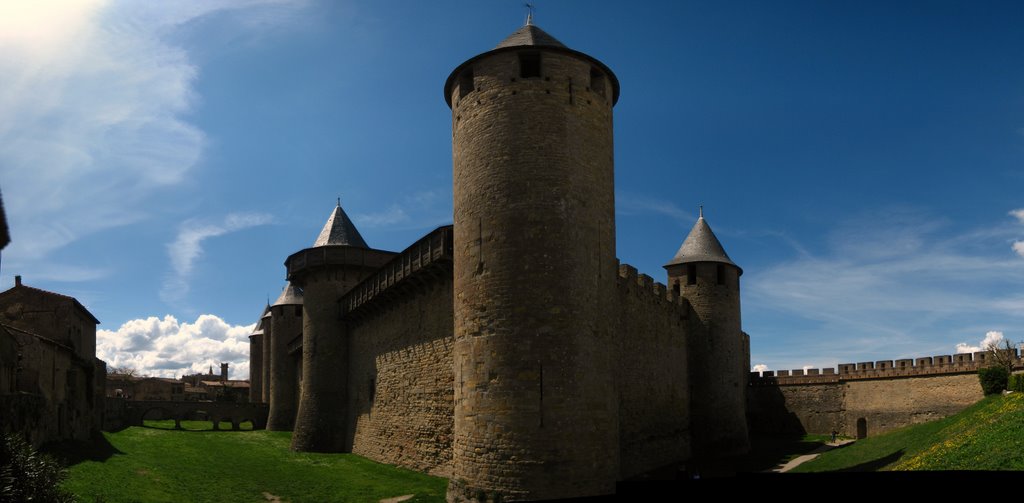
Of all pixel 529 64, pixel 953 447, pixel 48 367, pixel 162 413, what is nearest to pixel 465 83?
pixel 529 64

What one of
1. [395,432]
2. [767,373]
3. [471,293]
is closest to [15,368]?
[395,432]

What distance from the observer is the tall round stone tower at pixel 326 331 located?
96.9 feet

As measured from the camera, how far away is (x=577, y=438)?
14.9m

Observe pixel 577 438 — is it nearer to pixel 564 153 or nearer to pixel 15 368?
pixel 564 153

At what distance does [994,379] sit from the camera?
26.0 meters

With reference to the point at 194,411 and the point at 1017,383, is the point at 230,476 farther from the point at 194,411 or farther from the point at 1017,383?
the point at 194,411

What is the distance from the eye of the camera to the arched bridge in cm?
4650

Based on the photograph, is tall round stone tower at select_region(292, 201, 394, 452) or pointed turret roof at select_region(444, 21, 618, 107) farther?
tall round stone tower at select_region(292, 201, 394, 452)

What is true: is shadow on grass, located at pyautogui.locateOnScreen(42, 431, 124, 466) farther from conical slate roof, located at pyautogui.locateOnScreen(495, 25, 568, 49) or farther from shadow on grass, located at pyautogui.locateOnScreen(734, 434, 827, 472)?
shadow on grass, located at pyautogui.locateOnScreen(734, 434, 827, 472)

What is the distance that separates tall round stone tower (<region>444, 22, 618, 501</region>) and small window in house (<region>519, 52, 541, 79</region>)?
0.03m

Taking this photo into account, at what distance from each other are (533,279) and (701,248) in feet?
54.2

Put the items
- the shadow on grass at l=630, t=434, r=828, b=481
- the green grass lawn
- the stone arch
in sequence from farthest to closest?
the stone arch < the shadow on grass at l=630, t=434, r=828, b=481 < the green grass lawn

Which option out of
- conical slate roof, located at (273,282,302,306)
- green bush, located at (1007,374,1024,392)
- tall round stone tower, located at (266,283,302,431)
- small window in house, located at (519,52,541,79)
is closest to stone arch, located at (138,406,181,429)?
tall round stone tower, located at (266,283,302,431)

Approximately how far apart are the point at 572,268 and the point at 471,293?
7.93 ft
